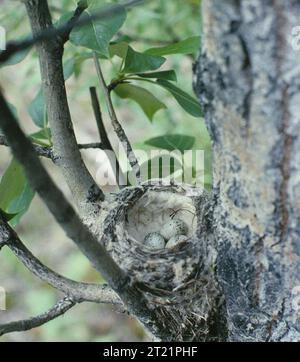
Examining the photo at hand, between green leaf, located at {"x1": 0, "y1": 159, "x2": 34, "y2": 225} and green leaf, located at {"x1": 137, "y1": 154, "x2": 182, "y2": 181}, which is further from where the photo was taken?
green leaf, located at {"x1": 137, "y1": 154, "x2": 182, "y2": 181}

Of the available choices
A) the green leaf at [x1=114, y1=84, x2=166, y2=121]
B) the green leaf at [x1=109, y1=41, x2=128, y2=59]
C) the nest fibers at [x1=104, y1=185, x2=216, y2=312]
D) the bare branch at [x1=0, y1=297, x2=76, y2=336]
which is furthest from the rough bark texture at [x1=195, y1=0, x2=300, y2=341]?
the green leaf at [x1=114, y1=84, x2=166, y2=121]

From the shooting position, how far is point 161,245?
4.09ft

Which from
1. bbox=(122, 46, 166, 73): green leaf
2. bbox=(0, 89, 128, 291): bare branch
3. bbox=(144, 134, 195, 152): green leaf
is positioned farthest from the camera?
bbox=(144, 134, 195, 152): green leaf

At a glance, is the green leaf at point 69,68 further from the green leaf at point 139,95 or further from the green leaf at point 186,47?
the green leaf at point 186,47

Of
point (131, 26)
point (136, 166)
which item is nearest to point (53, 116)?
point (136, 166)

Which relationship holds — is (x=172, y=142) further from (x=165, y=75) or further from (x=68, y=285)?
(x=68, y=285)

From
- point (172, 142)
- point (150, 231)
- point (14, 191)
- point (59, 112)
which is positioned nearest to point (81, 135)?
point (150, 231)

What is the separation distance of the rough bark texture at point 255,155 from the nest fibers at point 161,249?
0.13 meters

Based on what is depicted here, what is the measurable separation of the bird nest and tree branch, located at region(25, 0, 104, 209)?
109 millimetres

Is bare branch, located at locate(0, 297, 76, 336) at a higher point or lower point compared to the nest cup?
lower

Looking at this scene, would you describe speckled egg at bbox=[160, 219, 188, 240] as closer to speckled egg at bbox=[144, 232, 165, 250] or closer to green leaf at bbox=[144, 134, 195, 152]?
speckled egg at bbox=[144, 232, 165, 250]

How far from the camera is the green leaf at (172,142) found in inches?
51.0

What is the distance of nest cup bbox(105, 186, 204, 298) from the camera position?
97 cm

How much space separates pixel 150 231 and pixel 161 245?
7.3 inches
